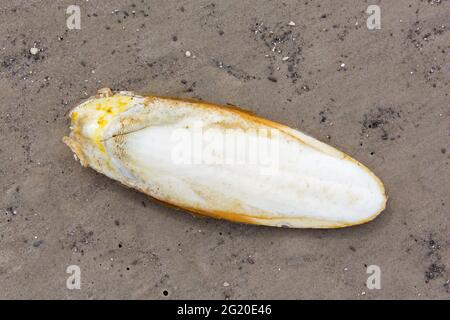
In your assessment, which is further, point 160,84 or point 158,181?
point 160,84

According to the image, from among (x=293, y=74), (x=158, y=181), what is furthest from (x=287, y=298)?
(x=293, y=74)

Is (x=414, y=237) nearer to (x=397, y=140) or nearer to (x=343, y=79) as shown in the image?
(x=397, y=140)

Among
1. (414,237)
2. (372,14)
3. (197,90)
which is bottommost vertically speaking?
(414,237)

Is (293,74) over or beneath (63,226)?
over

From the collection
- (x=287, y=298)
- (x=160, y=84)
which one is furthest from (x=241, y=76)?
(x=287, y=298)

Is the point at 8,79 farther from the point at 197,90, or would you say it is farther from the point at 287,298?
the point at 287,298

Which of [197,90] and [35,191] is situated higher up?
[197,90]
